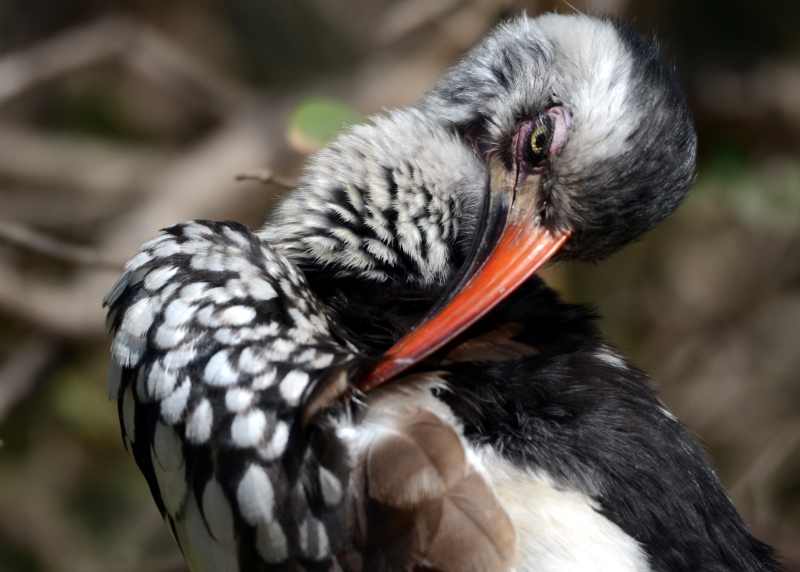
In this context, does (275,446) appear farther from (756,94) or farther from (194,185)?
(756,94)

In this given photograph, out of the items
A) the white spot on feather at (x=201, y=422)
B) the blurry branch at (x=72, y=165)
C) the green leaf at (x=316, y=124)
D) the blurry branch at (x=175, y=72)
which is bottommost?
the blurry branch at (x=72, y=165)

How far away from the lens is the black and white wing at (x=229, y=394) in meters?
2.16

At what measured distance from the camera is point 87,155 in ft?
19.6

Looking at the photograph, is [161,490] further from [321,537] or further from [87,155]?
[87,155]

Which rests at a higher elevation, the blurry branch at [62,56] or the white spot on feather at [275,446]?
the white spot on feather at [275,446]

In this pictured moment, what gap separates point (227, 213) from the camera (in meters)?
4.96

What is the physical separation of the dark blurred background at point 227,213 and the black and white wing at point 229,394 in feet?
7.16

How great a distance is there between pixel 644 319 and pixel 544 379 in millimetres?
3679

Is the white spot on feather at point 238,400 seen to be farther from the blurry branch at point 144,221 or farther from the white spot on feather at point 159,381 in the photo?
the blurry branch at point 144,221

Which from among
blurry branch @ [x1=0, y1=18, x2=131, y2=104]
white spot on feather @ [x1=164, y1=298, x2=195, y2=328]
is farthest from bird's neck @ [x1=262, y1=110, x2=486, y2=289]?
blurry branch @ [x1=0, y1=18, x2=131, y2=104]

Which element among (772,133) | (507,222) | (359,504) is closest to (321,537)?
(359,504)

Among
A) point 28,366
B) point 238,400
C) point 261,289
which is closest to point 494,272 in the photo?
point 261,289

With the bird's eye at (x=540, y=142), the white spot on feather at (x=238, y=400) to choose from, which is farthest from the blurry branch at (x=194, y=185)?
the white spot on feather at (x=238, y=400)

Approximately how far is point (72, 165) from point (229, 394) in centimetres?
396
